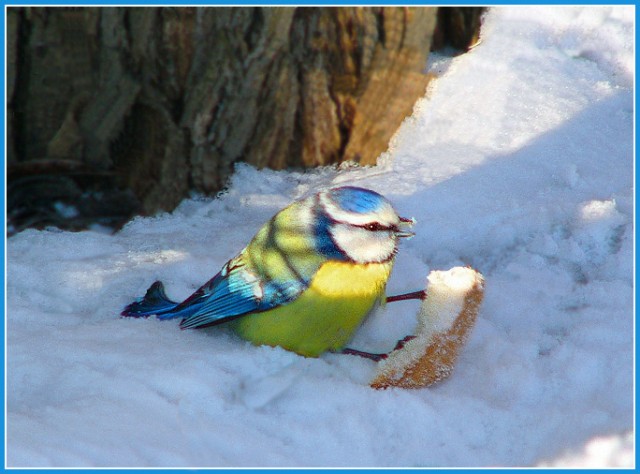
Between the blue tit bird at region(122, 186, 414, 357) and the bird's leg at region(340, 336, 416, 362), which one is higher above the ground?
the blue tit bird at region(122, 186, 414, 357)

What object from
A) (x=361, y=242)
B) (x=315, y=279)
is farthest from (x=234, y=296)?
(x=361, y=242)

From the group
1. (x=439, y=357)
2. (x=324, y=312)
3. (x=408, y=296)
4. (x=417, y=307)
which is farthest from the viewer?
(x=417, y=307)

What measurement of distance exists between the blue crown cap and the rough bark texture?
4.63ft

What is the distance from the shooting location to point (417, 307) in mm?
2832

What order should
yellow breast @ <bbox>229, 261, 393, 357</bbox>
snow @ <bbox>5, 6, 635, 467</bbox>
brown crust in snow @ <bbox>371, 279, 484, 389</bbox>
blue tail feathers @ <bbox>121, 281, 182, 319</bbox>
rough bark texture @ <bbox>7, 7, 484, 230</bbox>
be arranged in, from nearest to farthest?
1. snow @ <bbox>5, 6, 635, 467</bbox>
2. brown crust in snow @ <bbox>371, 279, 484, 389</bbox>
3. yellow breast @ <bbox>229, 261, 393, 357</bbox>
4. blue tail feathers @ <bbox>121, 281, 182, 319</bbox>
5. rough bark texture @ <bbox>7, 7, 484, 230</bbox>

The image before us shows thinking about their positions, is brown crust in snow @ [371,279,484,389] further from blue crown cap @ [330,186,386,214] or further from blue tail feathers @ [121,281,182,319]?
blue tail feathers @ [121,281,182,319]

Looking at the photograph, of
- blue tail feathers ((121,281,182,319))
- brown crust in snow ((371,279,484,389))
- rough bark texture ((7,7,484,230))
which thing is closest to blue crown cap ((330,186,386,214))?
brown crust in snow ((371,279,484,389))

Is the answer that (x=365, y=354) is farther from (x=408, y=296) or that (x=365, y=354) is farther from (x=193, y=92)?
(x=193, y=92)

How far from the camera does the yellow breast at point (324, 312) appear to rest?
8.11 feet

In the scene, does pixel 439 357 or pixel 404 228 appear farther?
pixel 404 228

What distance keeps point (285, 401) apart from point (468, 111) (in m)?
2.06

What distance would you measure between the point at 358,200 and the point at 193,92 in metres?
1.73

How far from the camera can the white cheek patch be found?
252 cm

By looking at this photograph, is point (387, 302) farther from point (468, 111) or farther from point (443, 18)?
point (443, 18)
